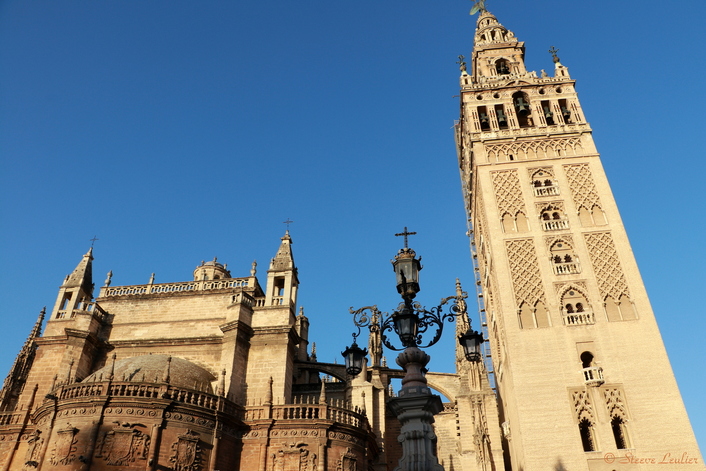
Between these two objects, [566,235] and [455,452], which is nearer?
[566,235]

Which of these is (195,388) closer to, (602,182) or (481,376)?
(481,376)

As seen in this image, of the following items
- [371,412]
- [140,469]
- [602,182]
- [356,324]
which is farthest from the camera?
[602,182]

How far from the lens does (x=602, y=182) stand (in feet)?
87.7

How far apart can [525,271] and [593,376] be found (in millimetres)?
5500

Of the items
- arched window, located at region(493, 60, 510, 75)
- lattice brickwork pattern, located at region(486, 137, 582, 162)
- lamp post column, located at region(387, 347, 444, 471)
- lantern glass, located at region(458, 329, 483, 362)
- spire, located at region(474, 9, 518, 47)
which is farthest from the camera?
spire, located at region(474, 9, 518, 47)

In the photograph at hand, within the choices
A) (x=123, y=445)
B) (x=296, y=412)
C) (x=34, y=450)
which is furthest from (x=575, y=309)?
(x=34, y=450)

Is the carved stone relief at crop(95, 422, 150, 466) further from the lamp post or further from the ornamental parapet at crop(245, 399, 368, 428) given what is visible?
the lamp post

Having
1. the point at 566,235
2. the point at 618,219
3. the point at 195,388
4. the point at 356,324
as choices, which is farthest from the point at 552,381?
the point at 195,388

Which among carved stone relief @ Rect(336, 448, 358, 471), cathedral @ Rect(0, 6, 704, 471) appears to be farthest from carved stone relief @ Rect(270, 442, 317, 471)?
carved stone relief @ Rect(336, 448, 358, 471)

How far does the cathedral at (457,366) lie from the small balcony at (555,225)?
9 centimetres

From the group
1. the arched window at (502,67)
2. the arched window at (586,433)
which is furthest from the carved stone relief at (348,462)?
the arched window at (502,67)

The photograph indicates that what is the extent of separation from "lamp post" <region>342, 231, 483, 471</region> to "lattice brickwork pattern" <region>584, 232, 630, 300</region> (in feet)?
46.7

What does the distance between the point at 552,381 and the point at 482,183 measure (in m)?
10.9

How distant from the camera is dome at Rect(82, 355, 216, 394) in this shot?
20156 mm
